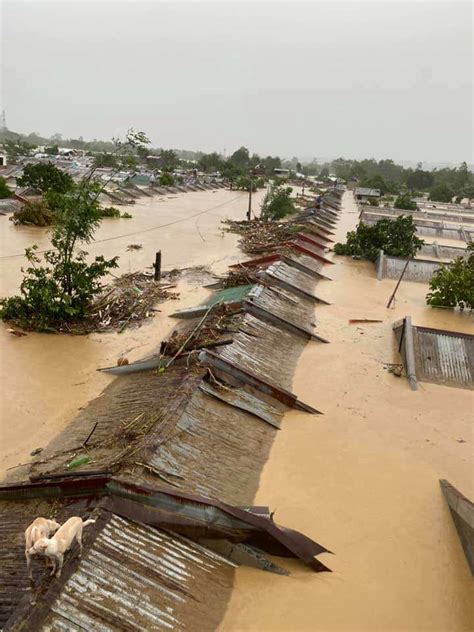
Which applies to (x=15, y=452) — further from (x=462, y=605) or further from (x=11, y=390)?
(x=462, y=605)

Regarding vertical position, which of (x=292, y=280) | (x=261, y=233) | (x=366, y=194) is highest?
(x=366, y=194)

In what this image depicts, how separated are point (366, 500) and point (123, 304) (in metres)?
9.90

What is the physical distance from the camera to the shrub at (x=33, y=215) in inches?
1080

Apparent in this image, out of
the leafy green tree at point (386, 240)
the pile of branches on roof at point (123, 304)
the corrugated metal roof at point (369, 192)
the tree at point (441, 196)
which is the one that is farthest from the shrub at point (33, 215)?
the tree at point (441, 196)

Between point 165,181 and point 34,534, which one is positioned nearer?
point 34,534

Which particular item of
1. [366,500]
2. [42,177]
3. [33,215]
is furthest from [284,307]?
[42,177]

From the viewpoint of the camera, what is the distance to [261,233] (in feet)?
96.7

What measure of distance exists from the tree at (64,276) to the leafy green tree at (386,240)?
14.2 m

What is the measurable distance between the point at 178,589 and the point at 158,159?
80.9 meters

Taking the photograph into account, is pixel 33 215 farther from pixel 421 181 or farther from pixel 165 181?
pixel 421 181

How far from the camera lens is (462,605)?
591cm

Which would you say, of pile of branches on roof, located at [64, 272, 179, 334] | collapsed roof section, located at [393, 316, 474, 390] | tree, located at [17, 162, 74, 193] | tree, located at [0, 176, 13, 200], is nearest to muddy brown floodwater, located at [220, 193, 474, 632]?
A: collapsed roof section, located at [393, 316, 474, 390]

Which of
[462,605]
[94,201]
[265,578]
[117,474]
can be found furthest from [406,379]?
[94,201]

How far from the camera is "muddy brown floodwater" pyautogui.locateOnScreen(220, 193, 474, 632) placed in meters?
5.62
